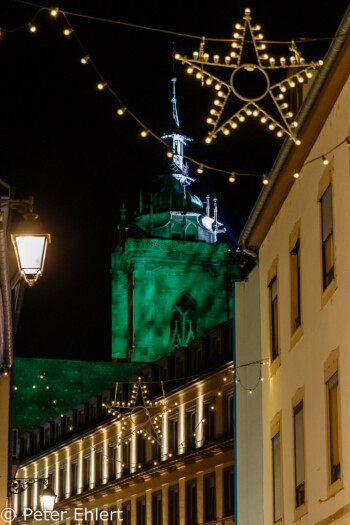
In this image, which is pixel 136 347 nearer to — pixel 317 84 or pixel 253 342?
pixel 253 342

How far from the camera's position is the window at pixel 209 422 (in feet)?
180

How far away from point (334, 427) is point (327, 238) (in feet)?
8.48

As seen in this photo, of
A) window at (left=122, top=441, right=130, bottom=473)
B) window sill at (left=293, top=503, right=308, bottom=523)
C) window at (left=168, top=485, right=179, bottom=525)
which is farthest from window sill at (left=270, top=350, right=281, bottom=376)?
window at (left=122, top=441, right=130, bottom=473)

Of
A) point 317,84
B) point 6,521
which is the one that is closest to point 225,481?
point 6,521

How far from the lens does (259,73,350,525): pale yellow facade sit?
685 inches

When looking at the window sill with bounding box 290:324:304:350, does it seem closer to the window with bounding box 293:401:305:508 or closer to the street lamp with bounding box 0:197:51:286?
the window with bounding box 293:401:305:508

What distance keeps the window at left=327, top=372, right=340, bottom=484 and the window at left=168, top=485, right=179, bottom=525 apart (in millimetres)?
39453

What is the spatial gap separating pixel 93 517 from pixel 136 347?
97.9 ft

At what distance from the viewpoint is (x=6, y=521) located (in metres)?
27.3

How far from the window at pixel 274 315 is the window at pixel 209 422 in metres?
30.4

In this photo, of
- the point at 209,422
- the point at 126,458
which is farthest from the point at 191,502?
the point at 126,458

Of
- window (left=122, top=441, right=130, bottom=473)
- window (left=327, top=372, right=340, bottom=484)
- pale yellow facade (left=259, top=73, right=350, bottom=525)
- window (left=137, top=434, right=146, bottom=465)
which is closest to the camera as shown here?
pale yellow facade (left=259, top=73, right=350, bottom=525)

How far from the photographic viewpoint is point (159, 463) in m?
59.9

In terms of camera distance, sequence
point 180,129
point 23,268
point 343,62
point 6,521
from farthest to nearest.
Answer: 1. point 180,129
2. point 6,521
3. point 343,62
4. point 23,268
